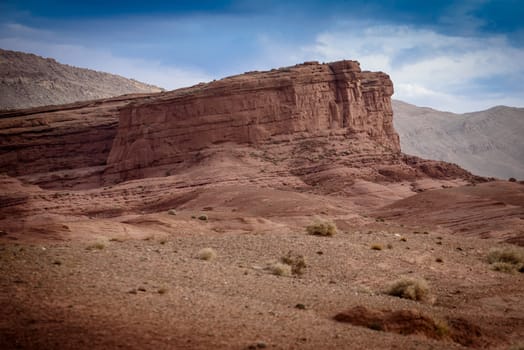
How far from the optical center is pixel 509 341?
41.4ft

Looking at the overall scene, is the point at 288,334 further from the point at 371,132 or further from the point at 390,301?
the point at 371,132

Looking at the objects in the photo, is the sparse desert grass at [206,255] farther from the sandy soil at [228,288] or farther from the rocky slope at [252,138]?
the rocky slope at [252,138]

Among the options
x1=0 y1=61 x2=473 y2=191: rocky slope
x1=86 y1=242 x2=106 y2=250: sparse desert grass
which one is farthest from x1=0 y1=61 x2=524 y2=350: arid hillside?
x1=0 y1=61 x2=473 y2=191: rocky slope

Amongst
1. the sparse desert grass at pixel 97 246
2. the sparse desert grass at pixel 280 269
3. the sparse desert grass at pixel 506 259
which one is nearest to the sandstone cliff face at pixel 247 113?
the sparse desert grass at pixel 506 259

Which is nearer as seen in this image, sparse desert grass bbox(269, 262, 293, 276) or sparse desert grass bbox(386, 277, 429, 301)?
sparse desert grass bbox(386, 277, 429, 301)

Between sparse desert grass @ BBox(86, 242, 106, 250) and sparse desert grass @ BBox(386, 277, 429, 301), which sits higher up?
sparse desert grass @ BBox(86, 242, 106, 250)

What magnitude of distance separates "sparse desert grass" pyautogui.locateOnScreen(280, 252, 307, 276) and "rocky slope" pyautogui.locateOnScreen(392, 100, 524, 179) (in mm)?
119276

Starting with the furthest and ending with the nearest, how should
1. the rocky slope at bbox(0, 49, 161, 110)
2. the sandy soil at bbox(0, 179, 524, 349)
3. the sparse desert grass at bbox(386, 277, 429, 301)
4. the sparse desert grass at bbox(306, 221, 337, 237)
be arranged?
the rocky slope at bbox(0, 49, 161, 110), the sparse desert grass at bbox(306, 221, 337, 237), the sparse desert grass at bbox(386, 277, 429, 301), the sandy soil at bbox(0, 179, 524, 349)

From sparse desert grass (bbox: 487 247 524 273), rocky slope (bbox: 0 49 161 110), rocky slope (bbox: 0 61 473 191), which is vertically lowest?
sparse desert grass (bbox: 487 247 524 273)

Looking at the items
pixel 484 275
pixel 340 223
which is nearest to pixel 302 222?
pixel 340 223

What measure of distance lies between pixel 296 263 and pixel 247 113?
3445 centimetres

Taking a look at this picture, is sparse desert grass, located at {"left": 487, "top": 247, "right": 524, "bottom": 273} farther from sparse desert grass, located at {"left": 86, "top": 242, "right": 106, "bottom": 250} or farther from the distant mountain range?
the distant mountain range

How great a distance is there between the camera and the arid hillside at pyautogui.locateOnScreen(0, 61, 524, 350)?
1131cm

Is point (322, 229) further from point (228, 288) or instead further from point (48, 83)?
point (48, 83)
